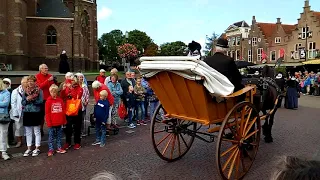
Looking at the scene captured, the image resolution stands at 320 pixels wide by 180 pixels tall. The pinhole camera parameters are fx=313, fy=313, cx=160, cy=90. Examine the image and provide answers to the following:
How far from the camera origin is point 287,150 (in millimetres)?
6750

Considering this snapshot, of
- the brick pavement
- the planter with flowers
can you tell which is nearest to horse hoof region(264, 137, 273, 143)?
the brick pavement

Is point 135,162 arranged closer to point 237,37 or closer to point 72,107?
point 72,107

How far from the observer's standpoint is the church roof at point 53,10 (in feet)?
115

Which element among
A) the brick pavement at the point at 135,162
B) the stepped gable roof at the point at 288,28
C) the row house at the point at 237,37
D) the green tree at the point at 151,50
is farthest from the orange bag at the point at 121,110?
the green tree at the point at 151,50

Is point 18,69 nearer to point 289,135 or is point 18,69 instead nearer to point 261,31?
point 289,135

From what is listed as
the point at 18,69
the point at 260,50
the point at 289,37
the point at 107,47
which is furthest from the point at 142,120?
the point at 107,47

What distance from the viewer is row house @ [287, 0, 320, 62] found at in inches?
1734

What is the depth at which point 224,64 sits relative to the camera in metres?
5.21

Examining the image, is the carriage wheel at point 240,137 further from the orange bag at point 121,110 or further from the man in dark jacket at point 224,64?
the orange bag at point 121,110

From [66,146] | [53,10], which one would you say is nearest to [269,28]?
[53,10]

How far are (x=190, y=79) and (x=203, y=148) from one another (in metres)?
2.85

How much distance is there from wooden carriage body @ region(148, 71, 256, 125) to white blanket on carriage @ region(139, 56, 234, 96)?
0.12 m

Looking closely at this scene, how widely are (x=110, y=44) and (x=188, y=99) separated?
82136 mm

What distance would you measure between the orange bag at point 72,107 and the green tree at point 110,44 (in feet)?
238
